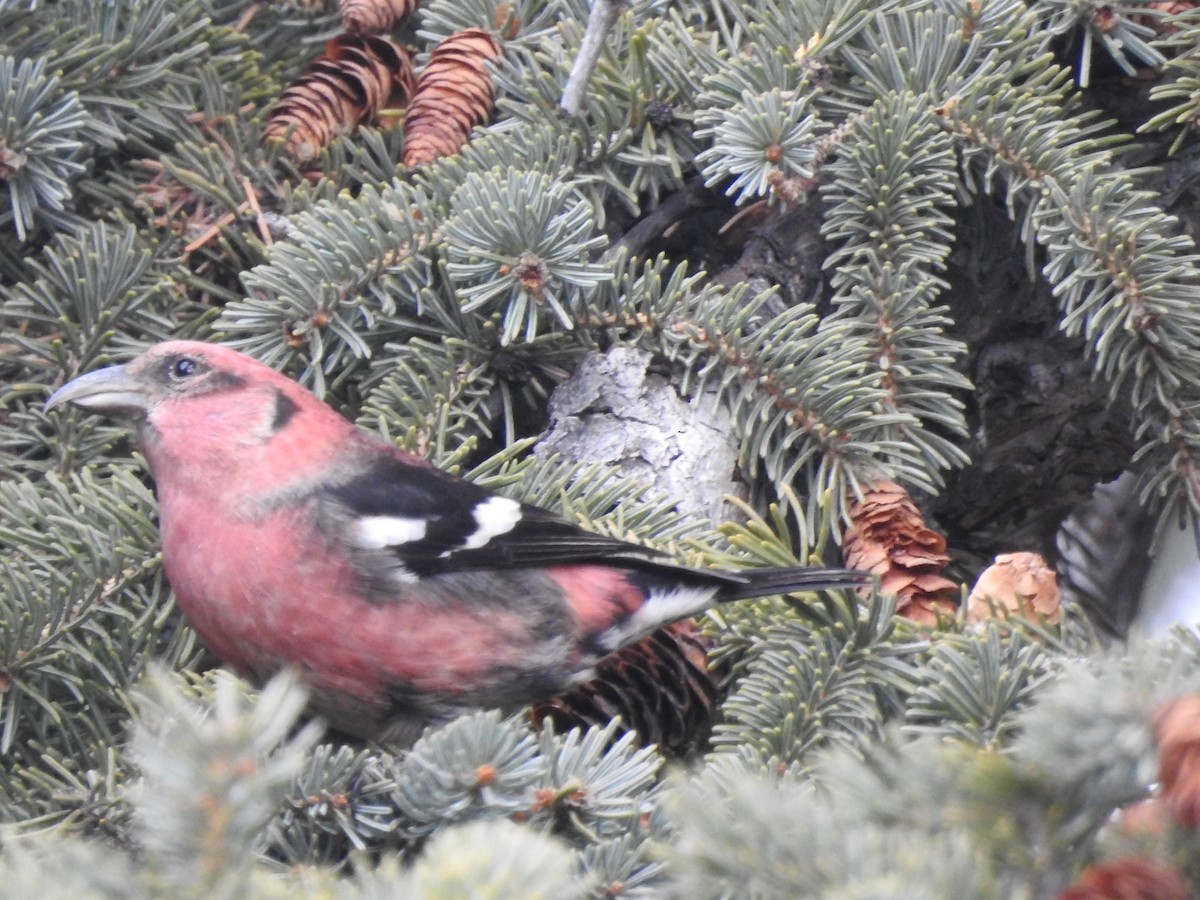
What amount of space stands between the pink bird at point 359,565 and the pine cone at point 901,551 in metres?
0.13

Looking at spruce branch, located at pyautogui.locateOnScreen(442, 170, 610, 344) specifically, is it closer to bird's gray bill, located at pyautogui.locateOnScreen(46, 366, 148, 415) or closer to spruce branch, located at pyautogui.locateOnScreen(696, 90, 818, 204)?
spruce branch, located at pyautogui.locateOnScreen(696, 90, 818, 204)

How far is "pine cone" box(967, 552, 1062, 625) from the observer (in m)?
1.37

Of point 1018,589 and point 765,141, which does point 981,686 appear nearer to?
point 1018,589

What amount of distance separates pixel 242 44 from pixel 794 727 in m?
1.30

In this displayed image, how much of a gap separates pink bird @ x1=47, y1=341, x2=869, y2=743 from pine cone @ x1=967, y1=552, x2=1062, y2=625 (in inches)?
7.8

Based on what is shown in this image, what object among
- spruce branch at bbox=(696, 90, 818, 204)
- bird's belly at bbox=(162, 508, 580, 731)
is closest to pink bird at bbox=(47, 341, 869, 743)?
bird's belly at bbox=(162, 508, 580, 731)

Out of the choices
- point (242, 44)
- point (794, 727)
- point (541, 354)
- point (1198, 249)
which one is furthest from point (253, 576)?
point (1198, 249)

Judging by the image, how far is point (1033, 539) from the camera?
1905mm

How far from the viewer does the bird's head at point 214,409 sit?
1638 millimetres

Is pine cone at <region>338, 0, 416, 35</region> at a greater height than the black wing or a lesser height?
greater

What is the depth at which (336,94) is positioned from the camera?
1.86 meters

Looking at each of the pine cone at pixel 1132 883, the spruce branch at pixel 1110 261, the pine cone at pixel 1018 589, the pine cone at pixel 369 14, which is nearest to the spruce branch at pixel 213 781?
the pine cone at pixel 1132 883

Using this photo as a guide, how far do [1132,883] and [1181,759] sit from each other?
59mm

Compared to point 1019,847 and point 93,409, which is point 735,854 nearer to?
point 1019,847
